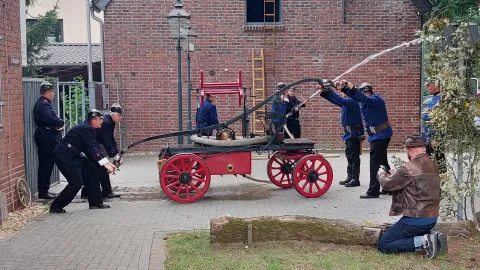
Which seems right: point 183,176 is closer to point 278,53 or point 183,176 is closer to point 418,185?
point 418,185

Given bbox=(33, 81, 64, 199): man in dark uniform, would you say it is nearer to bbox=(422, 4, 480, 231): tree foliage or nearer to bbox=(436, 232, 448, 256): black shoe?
bbox=(422, 4, 480, 231): tree foliage

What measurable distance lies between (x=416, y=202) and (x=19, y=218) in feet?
17.8

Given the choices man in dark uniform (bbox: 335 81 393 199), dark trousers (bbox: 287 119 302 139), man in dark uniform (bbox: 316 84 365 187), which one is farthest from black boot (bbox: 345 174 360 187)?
dark trousers (bbox: 287 119 302 139)

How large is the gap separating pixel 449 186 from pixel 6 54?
6.22 metres

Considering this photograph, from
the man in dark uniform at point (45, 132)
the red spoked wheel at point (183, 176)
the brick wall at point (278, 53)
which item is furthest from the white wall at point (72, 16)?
the red spoked wheel at point (183, 176)

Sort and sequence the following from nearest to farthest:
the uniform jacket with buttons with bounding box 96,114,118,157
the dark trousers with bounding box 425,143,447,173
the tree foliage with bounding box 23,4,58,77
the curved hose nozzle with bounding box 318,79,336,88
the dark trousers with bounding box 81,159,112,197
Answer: the dark trousers with bounding box 425,143,447,173 < the curved hose nozzle with bounding box 318,79,336,88 < the uniform jacket with buttons with bounding box 96,114,118,157 < the dark trousers with bounding box 81,159,112,197 < the tree foliage with bounding box 23,4,58,77

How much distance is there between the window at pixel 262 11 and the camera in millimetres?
16266

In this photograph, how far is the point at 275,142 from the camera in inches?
379

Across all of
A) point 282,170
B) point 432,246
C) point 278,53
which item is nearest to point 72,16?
point 278,53

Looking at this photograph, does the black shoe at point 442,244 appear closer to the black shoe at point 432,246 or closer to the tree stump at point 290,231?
the black shoe at point 432,246

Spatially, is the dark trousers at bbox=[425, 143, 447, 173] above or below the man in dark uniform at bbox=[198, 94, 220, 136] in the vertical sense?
below

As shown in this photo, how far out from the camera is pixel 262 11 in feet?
54.0

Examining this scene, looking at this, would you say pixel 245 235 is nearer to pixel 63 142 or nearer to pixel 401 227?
pixel 401 227

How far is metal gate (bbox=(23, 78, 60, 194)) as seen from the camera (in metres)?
9.45
